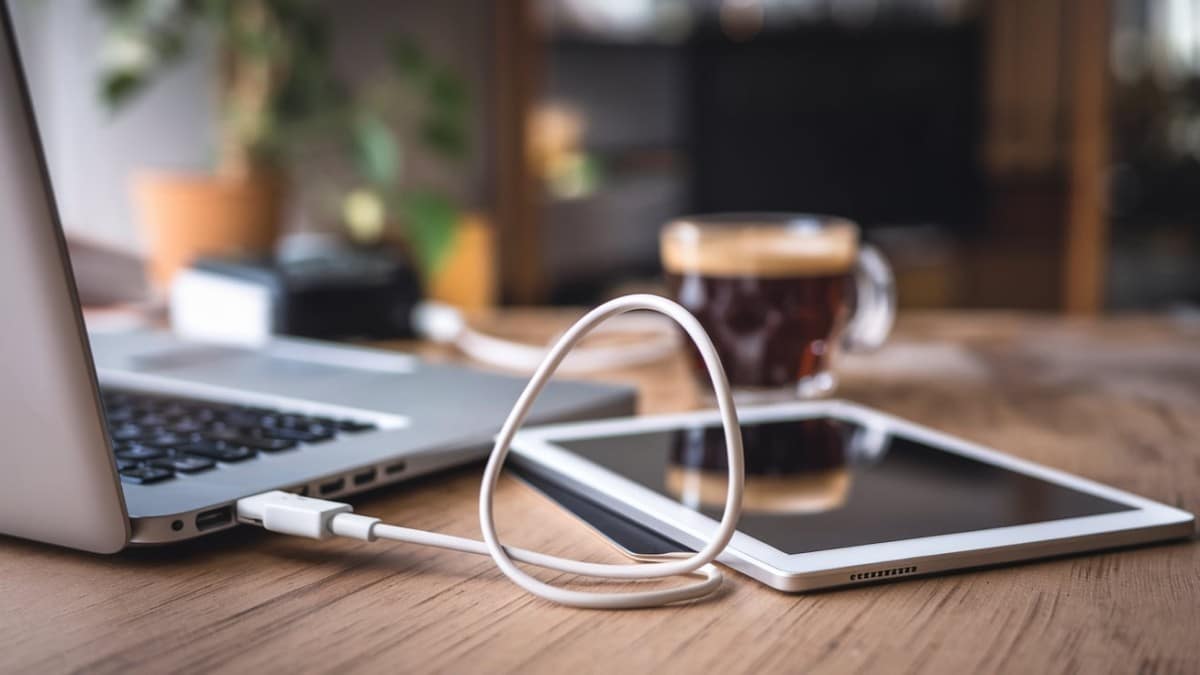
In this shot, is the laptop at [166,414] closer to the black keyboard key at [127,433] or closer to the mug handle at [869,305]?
the black keyboard key at [127,433]

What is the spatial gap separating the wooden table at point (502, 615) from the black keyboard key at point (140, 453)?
0.16 feet

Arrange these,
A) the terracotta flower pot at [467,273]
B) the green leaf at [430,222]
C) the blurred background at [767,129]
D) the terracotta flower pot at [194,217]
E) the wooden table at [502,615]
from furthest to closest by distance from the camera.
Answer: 1. the blurred background at [767,129]
2. the terracotta flower pot at [467,273]
3. the green leaf at [430,222]
4. the terracotta flower pot at [194,217]
5. the wooden table at [502,615]

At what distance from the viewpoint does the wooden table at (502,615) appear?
33 centimetres

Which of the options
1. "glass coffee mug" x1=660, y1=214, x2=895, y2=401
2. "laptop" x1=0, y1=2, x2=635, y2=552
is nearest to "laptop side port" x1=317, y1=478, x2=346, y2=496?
"laptop" x1=0, y1=2, x2=635, y2=552

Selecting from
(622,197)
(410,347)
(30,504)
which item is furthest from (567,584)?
(622,197)

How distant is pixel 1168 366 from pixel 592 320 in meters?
0.70

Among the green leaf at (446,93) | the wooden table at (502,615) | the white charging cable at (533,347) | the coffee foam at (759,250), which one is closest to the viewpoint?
the wooden table at (502,615)

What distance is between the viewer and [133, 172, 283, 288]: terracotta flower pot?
5.85ft

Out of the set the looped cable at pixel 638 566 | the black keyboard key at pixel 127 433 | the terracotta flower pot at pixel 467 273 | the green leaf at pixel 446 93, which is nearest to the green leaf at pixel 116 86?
the green leaf at pixel 446 93

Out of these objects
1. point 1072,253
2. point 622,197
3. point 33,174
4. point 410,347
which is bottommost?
point 1072,253

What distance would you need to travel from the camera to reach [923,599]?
14.8 inches

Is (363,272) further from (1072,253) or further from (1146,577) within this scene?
(1072,253)

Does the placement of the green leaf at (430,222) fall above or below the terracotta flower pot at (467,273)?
above

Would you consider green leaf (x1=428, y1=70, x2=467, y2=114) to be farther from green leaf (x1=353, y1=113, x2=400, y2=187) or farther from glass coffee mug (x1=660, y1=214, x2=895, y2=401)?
glass coffee mug (x1=660, y1=214, x2=895, y2=401)
